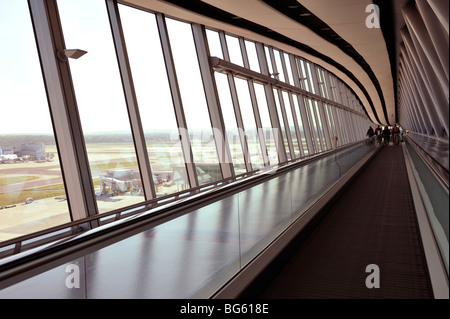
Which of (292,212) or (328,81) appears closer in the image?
(292,212)

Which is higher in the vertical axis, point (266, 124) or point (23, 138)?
point (266, 124)

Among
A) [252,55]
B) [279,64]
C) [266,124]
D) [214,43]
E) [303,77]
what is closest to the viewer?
[214,43]

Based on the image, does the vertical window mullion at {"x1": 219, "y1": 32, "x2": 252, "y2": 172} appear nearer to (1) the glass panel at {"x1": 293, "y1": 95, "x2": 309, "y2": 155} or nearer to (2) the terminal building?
(2) the terminal building

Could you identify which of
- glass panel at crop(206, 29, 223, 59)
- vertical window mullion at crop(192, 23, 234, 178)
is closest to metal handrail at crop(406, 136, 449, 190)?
vertical window mullion at crop(192, 23, 234, 178)

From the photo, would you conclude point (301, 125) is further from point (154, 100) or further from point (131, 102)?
point (131, 102)

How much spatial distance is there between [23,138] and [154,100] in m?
3.71

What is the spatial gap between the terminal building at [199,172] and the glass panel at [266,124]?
10cm

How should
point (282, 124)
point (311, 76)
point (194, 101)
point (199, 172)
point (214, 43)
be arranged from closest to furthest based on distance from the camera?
point (199, 172) → point (194, 101) → point (214, 43) → point (282, 124) → point (311, 76)

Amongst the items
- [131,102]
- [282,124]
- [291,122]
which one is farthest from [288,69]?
[131,102]

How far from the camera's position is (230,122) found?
43.1 feet

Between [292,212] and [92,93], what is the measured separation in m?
4.56
